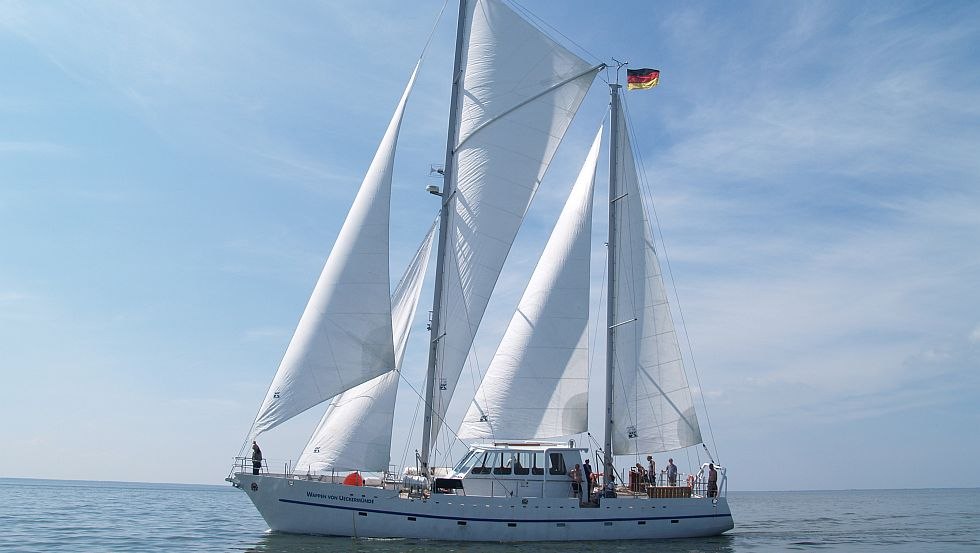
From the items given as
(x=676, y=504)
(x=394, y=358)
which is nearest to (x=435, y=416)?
(x=394, y=358)

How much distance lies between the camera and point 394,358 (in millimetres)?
25641

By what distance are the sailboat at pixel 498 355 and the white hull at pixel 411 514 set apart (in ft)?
0.15

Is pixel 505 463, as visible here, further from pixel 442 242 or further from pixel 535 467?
pixel 442 242

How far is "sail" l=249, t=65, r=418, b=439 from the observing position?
24.3 m

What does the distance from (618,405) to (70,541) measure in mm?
20366

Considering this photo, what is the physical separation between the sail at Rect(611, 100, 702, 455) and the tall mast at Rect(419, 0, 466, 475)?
6592mm

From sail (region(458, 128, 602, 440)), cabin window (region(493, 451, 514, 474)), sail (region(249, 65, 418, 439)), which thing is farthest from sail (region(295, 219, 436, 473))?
cabin window (region(493, 451, 514, 474))

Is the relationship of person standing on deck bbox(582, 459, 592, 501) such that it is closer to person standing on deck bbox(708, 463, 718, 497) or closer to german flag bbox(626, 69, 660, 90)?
person standing on deck bbox(708, 463, 718, 497)

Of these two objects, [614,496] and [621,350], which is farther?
[621,350]

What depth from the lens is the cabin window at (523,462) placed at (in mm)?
26250

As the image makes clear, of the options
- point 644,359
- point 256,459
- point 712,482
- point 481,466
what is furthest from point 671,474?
point 256,459

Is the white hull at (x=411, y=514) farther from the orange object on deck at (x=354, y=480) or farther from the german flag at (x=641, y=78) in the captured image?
the german flag at (x=641, y=78)

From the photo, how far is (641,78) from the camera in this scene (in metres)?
31.6

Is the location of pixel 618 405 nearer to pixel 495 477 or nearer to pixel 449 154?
pixel 495 477
